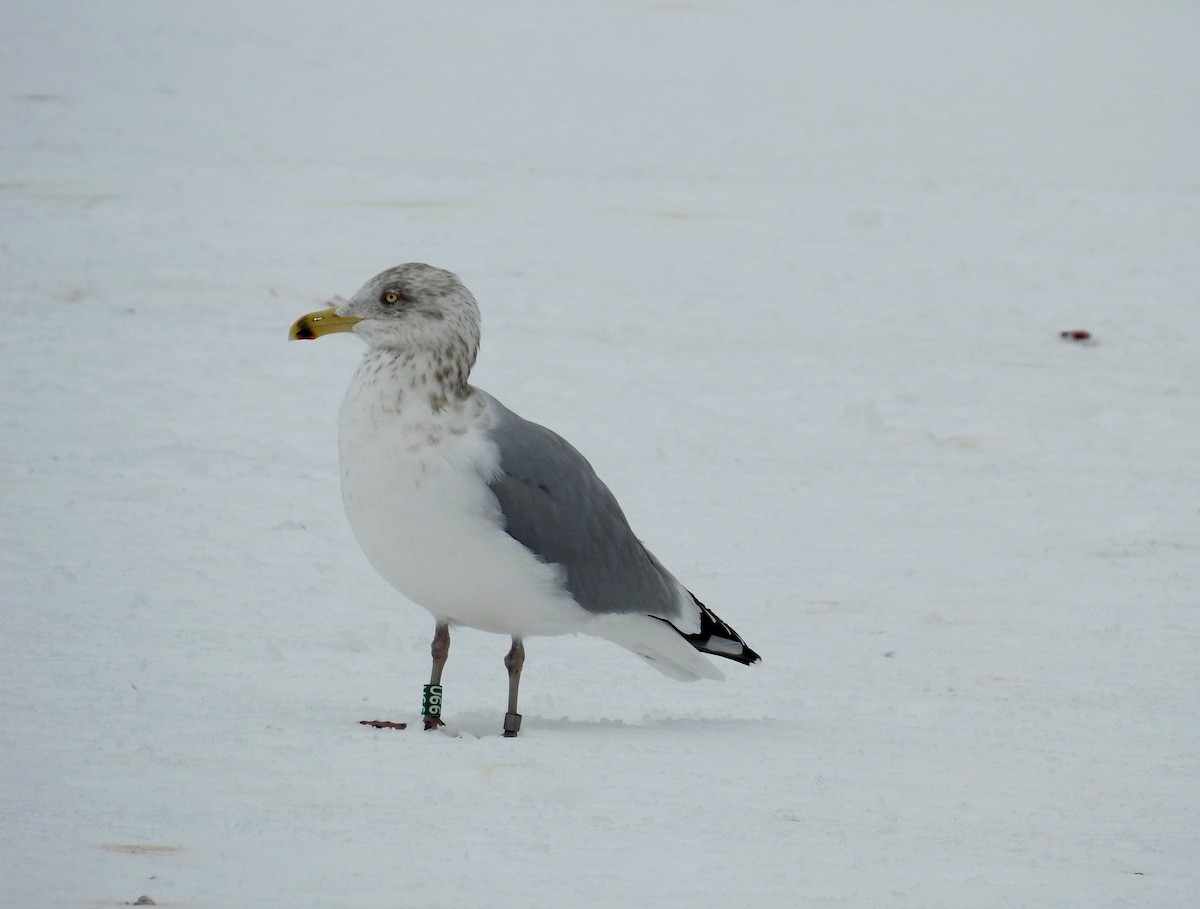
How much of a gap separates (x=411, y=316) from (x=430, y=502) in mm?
472

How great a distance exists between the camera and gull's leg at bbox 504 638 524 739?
12.5 feet

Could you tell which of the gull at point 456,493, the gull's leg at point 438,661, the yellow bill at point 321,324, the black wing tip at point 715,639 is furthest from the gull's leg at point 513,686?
the yellow bill at point 321,324

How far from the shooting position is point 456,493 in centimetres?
364

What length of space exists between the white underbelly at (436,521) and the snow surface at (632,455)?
35cm

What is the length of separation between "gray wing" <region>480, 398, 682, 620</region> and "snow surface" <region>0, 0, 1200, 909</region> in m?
0.37

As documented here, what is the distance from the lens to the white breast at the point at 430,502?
3.64 m

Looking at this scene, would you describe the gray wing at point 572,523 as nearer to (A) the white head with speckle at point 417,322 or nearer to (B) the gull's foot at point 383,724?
(A) the white head with speckle at point 417,322

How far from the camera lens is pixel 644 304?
914 cm

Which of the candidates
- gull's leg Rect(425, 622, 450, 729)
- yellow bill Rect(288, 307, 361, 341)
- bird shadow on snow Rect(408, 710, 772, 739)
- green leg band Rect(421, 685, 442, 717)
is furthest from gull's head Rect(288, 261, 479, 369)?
bird shadow on snow Rect(408, 710, 772, 739)

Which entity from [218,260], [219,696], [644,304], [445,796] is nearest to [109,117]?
[218,260]

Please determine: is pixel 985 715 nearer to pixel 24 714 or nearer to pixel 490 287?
pixel 24 714

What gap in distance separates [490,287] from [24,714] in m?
5.78

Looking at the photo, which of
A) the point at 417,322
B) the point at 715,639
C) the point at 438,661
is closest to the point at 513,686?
the point at 438,661

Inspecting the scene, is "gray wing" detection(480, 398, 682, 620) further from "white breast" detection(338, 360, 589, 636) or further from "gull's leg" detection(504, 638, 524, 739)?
"gull's leg" detection(504, 638, 524, 739)
